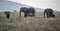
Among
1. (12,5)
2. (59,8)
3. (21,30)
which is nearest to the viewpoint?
(21,30)

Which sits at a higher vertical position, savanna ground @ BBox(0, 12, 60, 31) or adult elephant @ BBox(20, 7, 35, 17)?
adult elephant @ BBox(20, 7, 35, 17)

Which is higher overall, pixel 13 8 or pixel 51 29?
pixel 13 8

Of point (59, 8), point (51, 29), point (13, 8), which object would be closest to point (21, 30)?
point (51, 29)

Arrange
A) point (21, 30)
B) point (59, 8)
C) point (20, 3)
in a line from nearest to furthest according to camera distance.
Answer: point (21, 30) → point (59, 8) → point (20, 3)

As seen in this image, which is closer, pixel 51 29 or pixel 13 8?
pixel 51 29

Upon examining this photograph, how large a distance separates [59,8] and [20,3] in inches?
53.4

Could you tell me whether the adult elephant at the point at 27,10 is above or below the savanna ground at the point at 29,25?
above

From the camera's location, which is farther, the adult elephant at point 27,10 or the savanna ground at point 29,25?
the adult elephant at point 27,10

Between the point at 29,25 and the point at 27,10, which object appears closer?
the point at 29,25

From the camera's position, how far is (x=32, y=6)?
530 cm

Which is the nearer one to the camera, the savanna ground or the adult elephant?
the savanna ground

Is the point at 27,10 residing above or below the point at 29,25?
above

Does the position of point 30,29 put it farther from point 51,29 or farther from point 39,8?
point 39,8

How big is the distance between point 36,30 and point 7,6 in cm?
324
